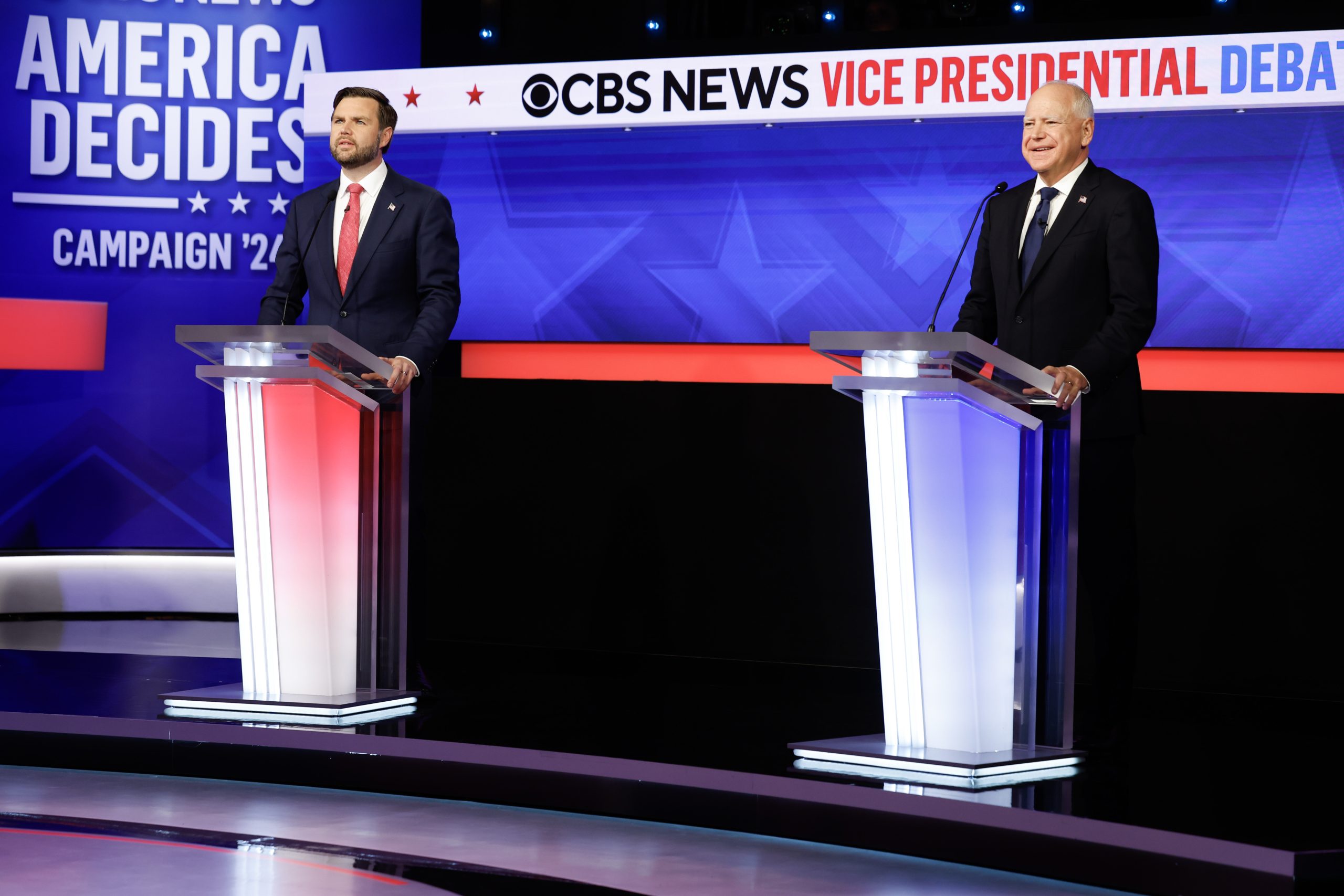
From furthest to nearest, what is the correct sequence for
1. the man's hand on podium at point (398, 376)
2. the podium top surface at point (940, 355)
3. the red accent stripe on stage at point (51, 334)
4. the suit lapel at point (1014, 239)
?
the red accent stripe on stage at point (51, 334) → the man's hand on podium at point (398, 376) → the suit lapel at point (1014, 239) → the podium top surface at point (940, 355)

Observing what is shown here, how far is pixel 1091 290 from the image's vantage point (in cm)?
329

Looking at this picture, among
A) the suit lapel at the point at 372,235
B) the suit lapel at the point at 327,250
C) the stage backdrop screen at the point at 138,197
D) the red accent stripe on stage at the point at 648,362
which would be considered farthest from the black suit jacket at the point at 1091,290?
the stage backdrop screen at the point at 138,197

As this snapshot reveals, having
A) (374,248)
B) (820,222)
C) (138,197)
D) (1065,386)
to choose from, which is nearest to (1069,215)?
(1065,386)

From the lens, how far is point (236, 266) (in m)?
5.81

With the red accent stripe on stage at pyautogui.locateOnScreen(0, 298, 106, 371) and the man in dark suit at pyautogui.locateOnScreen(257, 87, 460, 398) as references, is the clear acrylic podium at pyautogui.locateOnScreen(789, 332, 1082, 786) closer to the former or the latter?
the man in dark suit at pyautogui.locateOnScreen(257, 87, 460, 398)

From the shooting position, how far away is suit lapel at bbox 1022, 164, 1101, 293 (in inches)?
129

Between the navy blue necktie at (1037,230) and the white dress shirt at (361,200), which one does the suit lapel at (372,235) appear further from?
the navy blue necktie at (1037,230)

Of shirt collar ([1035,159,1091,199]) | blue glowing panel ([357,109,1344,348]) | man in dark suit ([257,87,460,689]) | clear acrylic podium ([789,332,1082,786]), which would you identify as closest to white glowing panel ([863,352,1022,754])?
clear acrylic podium ([789,332,1082,786])

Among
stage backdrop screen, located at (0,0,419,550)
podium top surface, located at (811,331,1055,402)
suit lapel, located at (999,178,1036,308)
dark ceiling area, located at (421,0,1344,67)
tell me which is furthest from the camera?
stage backdrop screen, located at (0,0,419,550)

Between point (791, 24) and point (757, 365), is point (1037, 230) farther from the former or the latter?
point (791, 24)

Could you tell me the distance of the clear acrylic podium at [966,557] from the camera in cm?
286

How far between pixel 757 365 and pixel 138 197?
222 centimetres

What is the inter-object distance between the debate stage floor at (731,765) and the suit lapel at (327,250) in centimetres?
96

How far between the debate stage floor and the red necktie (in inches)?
38.6
